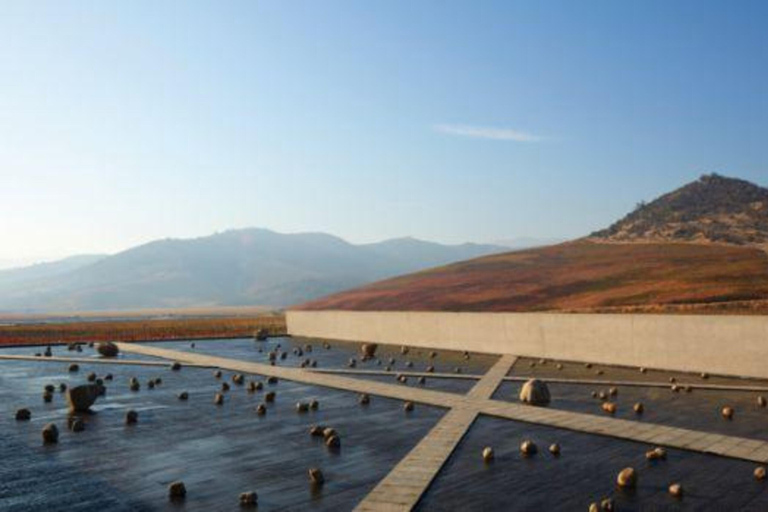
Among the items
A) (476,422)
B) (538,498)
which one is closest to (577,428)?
(476,422)

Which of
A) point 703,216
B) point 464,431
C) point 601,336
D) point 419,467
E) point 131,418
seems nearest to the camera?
point 419,467

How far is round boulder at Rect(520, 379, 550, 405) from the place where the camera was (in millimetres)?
20562

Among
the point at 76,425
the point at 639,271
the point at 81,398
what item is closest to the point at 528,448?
the point at 76,425

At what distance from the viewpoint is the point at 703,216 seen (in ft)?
372

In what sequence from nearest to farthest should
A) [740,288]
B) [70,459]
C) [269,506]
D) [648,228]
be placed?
[269,506], [70,459], [740,288], [648,228]

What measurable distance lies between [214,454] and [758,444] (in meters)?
12.1

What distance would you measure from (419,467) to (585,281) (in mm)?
69922

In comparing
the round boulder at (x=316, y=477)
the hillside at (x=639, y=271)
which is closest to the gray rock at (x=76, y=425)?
the round boulder at (x=316, y=477)

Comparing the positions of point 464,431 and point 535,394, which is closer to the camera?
point 464,431

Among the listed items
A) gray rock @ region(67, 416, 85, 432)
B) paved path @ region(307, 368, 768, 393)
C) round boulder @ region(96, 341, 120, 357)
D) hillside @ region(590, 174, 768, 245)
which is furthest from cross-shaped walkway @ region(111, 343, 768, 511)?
hillside @ region(590, 174, 768, 245)

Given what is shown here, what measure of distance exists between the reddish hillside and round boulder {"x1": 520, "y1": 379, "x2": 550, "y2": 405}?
35617 millimetres

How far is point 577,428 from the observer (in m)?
16.9

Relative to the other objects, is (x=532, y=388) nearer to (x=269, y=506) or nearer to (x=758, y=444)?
(x=758, y=444)

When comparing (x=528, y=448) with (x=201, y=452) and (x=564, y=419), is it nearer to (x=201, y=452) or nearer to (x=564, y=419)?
(x=564, y=419)
